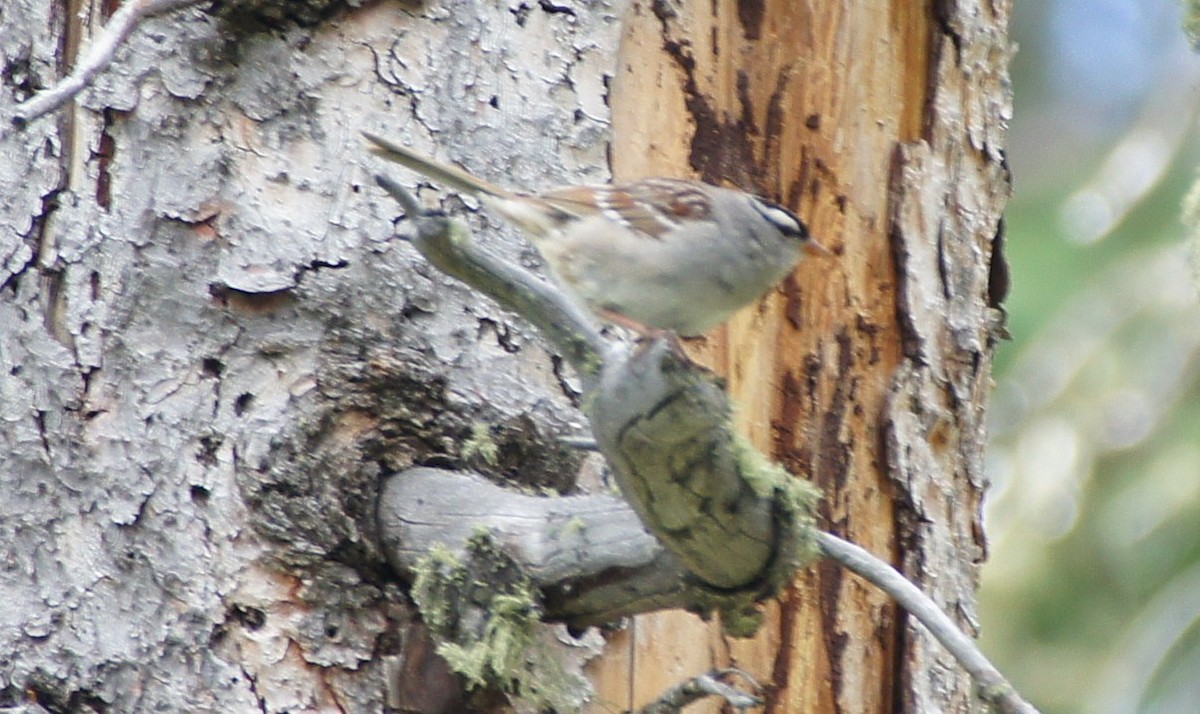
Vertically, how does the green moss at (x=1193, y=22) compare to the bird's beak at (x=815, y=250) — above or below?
above

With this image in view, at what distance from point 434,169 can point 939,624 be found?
1102 mm

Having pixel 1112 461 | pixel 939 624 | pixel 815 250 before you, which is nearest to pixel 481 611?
pixel 939 624

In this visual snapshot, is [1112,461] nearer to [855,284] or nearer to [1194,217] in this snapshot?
[1194,217]

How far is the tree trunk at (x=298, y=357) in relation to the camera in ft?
8.16

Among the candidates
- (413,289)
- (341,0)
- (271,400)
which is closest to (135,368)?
(271,400)

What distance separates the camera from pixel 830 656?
2992 millimetres

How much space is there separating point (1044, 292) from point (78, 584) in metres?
4.69

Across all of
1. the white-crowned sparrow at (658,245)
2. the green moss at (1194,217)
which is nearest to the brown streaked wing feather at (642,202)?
the white-crowned sparrow at (658,245)

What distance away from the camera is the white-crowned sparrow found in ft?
8.80

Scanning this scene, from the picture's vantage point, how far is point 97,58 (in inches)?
87.9

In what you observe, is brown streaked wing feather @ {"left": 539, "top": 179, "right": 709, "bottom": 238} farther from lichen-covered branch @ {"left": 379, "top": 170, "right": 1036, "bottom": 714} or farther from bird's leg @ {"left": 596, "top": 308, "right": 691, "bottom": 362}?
lichen-covered branch @ {"left": 379, "top": 170, "right": 1036, "bottom": 714}

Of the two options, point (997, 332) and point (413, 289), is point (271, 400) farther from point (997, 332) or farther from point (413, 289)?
point (997, 332)

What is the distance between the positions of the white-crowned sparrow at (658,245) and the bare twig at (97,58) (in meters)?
0.60

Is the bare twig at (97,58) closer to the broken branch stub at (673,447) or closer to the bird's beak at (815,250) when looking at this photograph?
the broken branch stub at (673,447)
